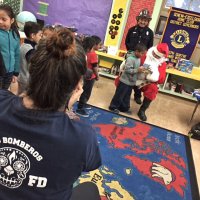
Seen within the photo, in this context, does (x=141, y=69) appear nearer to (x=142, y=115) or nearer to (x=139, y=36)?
(x=142, y=115)

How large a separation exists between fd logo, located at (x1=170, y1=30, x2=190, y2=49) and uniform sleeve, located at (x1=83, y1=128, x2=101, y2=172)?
4.22 m

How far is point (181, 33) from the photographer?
4.67m

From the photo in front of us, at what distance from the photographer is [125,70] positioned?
3.33 m

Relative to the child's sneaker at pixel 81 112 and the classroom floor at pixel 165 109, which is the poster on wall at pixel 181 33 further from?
the child's sneaker at pixel 81 112

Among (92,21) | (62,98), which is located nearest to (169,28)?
(92,21)

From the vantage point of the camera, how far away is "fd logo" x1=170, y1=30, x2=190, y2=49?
466cm

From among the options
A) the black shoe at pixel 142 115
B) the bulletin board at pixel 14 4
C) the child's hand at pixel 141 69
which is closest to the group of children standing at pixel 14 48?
the child's hand at pixel 141 69

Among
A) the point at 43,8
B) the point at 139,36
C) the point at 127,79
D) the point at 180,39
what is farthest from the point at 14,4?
the point at 180,39

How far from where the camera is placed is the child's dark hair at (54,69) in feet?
2.63

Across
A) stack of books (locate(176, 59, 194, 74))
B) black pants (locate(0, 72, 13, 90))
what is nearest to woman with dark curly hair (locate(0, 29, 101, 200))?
black pants (locate(0, 72, 13, 90))

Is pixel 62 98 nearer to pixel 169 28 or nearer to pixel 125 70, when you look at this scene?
pixel 125 70

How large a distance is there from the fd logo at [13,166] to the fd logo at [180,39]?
4402 millimetres

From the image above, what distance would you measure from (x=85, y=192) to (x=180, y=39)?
4079mm

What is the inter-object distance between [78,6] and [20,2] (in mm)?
1295
